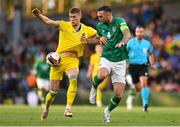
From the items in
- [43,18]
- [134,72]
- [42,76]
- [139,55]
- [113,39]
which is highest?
[43,18]

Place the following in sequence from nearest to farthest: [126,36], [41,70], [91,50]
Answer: [126,36], [41,70], [91,50]

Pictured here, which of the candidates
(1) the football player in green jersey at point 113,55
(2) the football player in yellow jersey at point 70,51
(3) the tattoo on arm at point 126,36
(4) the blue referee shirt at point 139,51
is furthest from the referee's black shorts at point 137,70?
(3) the tattoo on arm at point 126,36

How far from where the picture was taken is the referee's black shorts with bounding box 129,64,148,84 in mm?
24484

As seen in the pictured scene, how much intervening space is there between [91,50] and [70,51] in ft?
63.2

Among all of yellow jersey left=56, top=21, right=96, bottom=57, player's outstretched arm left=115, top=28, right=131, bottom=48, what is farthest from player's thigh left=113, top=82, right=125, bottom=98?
yellow jersey left=56, top=21, right=96, bottom=57

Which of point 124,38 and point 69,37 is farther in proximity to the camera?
point 69,37

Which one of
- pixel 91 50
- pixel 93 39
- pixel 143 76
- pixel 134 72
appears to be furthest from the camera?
pixel 91 50

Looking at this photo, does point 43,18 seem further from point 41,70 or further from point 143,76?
point 41,70

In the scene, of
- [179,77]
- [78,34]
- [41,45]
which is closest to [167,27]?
[179,77]

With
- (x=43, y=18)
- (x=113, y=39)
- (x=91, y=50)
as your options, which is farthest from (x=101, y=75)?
(x=91, y=50)

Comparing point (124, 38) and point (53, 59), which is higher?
point (124, 38)

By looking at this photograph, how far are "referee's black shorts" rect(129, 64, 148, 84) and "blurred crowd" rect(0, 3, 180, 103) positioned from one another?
8.27 metres

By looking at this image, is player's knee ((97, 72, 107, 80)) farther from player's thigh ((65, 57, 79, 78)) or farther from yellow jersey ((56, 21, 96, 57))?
yellow jersey ((56, 21, 96, 57))

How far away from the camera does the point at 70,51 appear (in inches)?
719
